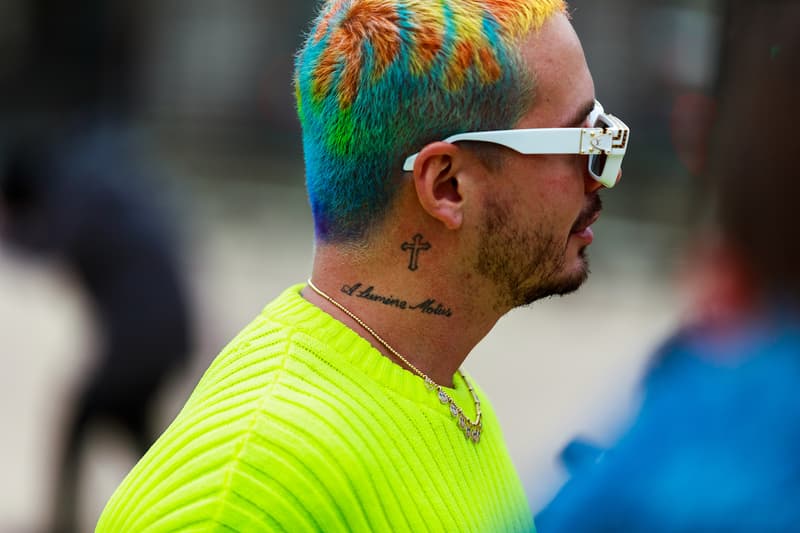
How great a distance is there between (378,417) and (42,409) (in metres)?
6.26

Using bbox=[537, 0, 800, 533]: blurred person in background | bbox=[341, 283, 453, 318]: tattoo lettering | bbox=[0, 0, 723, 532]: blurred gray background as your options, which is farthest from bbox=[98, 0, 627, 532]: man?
bbox=[537, 0, 800, 533]: blurred person in background

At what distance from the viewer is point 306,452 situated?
76.5 inches

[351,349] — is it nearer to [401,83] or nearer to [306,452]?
[306,452]

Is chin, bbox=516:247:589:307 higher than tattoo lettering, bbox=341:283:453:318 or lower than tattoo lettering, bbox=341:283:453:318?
higher

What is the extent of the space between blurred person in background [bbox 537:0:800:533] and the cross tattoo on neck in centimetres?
58

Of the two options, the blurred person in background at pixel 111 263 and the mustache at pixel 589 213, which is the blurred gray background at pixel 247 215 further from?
the mustache at pixel 589 213

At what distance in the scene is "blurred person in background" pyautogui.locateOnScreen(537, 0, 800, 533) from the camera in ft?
4.90

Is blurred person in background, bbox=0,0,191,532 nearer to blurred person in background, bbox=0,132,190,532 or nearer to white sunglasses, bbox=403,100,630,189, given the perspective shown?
blurred person in background, bbox=0,132,190,532

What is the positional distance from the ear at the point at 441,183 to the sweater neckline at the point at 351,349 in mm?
267

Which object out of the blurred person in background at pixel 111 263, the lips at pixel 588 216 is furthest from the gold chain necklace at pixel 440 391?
the blurred person in background at pixel 111 263

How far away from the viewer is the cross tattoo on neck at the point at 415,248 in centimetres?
222

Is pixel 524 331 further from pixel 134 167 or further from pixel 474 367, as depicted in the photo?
pixel 134 167

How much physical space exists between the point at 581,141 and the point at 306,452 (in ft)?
2.58

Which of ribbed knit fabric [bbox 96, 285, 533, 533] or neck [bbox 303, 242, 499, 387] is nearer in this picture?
ribbed knit fabric [bbox 96, 285, 533, 533]
